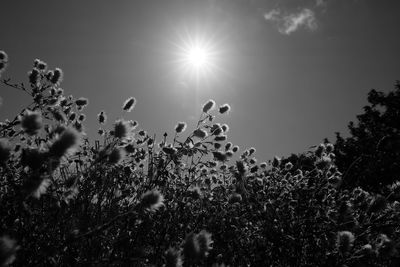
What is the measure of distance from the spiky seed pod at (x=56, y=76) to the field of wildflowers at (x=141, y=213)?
0.05ft

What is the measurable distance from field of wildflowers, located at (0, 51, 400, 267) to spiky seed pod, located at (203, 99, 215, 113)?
0.02 metres

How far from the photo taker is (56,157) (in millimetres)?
1487

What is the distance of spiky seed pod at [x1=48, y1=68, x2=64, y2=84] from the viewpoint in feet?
12.6

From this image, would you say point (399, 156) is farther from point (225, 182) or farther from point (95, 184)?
Result: point (225, 182)

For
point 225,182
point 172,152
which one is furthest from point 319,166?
point 225,182

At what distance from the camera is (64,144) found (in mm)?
1487

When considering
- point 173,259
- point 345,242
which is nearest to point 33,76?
point 173,259

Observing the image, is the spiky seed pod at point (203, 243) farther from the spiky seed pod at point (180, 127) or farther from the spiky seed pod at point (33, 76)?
the spiky seed pod at point (33, 76)

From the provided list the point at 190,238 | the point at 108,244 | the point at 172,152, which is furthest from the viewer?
the point at 172,152

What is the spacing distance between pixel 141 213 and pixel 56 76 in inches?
104

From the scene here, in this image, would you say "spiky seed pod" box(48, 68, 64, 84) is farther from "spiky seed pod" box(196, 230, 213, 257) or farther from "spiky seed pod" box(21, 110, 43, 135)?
"spiky seed pod" box(196, 230, 213, 257)

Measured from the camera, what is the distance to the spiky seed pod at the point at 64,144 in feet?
4.85

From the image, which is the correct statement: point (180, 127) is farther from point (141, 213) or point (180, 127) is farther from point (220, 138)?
point (141, 213)

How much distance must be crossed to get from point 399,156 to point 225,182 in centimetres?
370
